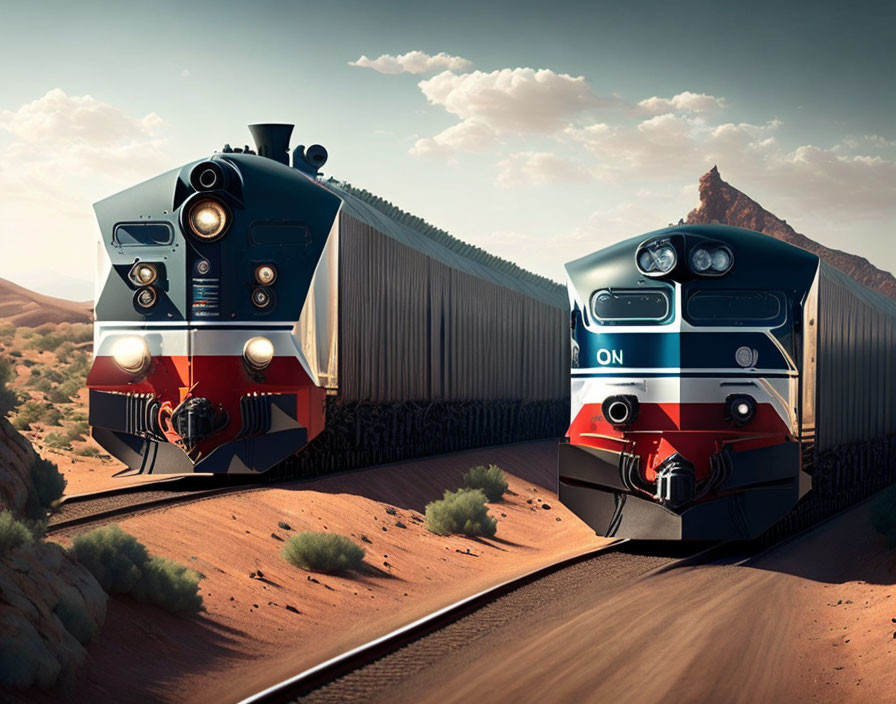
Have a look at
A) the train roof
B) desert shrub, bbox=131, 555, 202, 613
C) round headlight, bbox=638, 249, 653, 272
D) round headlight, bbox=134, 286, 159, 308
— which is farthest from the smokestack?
desert shrub, bbox=131, 555, 202, 613

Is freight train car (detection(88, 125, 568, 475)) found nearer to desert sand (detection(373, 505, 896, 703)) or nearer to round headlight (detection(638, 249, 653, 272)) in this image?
round headlight (detection(638, 249, 653, 272))

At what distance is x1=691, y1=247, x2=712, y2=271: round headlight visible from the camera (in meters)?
13.4

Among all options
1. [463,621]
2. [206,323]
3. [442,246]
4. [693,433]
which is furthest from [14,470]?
[442,246]

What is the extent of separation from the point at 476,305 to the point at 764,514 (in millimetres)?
16404

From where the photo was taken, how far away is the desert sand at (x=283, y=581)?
9039mm

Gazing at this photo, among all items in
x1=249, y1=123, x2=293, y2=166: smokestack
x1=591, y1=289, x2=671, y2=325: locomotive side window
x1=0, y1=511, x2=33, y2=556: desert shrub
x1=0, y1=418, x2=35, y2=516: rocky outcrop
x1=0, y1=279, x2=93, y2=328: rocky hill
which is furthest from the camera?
x1=0, y1=279, x2=93, y2=328: rocky hill

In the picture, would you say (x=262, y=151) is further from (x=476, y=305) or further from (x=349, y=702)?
(x=349, y=702)

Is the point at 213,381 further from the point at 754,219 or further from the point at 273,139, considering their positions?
the point at 754,219

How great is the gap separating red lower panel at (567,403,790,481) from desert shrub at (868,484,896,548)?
300cm

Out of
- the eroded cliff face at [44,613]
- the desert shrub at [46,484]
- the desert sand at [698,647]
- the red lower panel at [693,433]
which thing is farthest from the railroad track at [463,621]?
the desert shrub at [46,484]

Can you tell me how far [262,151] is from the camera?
67.3 ft

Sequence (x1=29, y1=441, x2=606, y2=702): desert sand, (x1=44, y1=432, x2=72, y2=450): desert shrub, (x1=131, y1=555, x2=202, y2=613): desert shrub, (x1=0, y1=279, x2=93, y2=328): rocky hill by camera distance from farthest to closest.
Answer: (x1=0, y1=279, x2=93, y2=328): rocky hill, (x1=44, y1=432, x2=72, y2=450): desert shrub, (x1=131, y1=555, x2=202, y2=613): desert shrub, (x1=29, y1=441, x2=606, y2=702): desert sand

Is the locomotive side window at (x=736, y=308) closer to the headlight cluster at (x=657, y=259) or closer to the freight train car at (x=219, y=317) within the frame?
the headlight cluster at (x=657, y=259)

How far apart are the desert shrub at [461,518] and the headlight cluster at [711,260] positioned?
6011mm
